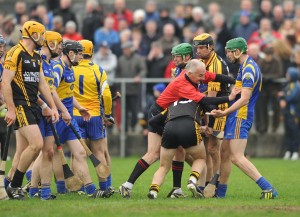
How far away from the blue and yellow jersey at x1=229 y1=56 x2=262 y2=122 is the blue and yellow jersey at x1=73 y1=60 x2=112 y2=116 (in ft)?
7.40

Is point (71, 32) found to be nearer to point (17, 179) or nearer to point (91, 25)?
point (91, 25)

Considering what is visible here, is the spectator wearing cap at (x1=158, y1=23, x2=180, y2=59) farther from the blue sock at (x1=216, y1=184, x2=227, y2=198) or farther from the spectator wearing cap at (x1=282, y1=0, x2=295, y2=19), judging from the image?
the blue sock at (x1=216, y1=184, x2=227, y2=198)

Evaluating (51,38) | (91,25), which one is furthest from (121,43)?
(51,38)

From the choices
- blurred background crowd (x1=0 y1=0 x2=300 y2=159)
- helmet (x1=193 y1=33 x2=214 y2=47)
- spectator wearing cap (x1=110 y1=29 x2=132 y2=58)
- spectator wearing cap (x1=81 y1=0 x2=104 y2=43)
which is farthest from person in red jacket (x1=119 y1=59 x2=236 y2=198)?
spectator wearing cap (x1=81 y1=0 x2=104 y2=43)

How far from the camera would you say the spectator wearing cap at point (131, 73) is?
23906mm

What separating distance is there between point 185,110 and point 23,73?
95.6 inches

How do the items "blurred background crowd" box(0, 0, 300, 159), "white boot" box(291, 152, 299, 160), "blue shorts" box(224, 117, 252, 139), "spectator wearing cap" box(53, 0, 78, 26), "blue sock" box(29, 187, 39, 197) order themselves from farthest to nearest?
"spectator wearing cap" box(53, 0, 78, 26)
"blurred background crowd" box(0, 0, 300, 159)
"white boot" box(291, 152, 299, 160)
"blue sock" box(29, 187, 39, 197)
"blue shorts" box(224, 117, 252, 139)

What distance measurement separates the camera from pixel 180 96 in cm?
1443

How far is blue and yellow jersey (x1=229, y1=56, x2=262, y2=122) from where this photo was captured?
14.6 meters

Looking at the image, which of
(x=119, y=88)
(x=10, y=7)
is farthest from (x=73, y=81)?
(x=10, y=7)

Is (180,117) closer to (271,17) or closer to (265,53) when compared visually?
(265,53)

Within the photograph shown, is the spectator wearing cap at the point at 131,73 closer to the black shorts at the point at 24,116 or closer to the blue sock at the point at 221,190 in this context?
the blue sock at the point at 221,190

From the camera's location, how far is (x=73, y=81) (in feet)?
50.2

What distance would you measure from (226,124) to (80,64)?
8.69 feet
